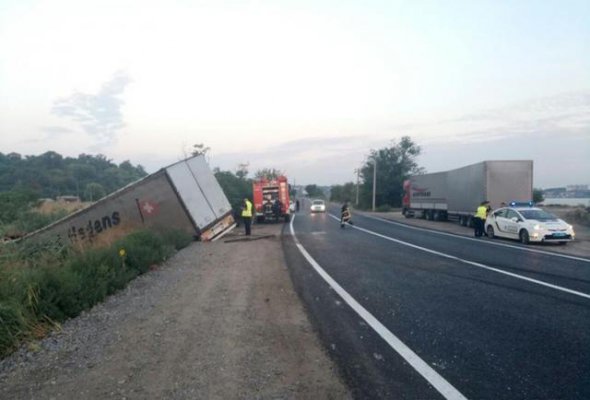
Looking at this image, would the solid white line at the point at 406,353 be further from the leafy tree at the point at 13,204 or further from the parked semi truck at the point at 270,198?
the parked semi truck at the point at 270,198

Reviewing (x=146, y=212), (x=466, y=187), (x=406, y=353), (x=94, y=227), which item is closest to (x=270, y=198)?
(x=466, y=187)

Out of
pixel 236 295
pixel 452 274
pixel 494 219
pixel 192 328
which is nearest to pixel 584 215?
pixel 494 219

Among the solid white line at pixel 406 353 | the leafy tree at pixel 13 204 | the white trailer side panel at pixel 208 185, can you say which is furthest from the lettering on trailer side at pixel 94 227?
the solid white line at pixel 406 353

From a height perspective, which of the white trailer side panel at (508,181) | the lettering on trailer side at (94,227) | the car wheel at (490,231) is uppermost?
the white trailer side panel at (508,181)

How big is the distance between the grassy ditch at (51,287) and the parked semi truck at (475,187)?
2197cm

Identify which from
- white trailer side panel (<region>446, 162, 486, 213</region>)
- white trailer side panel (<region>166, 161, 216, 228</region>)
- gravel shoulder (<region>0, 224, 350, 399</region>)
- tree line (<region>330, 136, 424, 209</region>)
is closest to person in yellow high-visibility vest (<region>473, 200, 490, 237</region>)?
white trailer side panel (<region>446, 162, 486, 213</region>)

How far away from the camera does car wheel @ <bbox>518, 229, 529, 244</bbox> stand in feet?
70.3

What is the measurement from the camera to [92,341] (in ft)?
22.9

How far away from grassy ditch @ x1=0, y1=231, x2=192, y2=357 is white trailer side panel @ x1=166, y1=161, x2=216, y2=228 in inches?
316

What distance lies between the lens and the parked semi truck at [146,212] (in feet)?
66.1

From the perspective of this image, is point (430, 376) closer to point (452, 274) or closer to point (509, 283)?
point (509, 283)

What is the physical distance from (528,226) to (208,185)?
45.8 feet

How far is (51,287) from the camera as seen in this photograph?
28.3 feet

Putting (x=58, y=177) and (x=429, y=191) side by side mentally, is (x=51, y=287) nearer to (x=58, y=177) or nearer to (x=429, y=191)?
(x=429, y=191)
